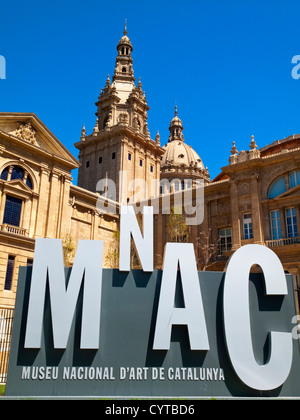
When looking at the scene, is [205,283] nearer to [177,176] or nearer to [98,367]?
[98,367]

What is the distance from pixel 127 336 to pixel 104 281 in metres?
1.85

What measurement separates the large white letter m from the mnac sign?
0.03m

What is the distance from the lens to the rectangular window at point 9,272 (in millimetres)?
30981

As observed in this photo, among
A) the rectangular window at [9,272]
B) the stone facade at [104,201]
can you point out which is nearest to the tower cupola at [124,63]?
the stone facade at [104,201]

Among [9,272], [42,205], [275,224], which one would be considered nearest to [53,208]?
[42,205]

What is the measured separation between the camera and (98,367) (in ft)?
39.2

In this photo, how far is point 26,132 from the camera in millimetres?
35125

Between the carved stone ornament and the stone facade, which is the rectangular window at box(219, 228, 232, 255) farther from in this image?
the carved stone ornament

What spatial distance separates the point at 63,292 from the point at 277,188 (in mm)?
26749

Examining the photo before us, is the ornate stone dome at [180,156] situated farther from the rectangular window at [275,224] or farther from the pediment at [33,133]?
the rectangular window at [275,224]

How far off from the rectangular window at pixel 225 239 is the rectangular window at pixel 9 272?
61.6ft

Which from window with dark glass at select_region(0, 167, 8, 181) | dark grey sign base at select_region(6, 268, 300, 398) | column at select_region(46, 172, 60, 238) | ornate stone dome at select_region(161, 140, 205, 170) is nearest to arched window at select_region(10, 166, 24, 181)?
window with dark glass at select_region(0, 167, 8, 181)

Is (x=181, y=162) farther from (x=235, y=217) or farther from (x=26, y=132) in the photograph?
(x=26, y=132)
